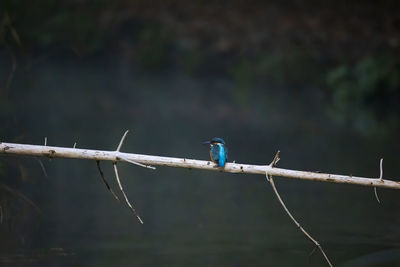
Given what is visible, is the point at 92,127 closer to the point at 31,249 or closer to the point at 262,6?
the point at 31,249

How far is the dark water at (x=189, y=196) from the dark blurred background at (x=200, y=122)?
3 cm

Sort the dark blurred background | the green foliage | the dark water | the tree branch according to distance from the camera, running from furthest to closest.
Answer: the green foliage
the dark blurred background
the dark water
the tree branch

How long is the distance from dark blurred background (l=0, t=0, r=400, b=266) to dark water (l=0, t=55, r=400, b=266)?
0.09 ft

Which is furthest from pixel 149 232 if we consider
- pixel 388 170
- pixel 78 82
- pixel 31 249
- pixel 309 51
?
pixel 309 51

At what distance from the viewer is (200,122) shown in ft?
41.5

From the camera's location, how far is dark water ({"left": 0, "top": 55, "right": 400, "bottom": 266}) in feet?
16.7

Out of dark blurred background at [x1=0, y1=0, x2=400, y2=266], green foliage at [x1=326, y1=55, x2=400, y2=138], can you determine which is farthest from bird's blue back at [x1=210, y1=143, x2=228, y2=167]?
green foliage at [x1=326, y1=55, x2=400, y2=138]

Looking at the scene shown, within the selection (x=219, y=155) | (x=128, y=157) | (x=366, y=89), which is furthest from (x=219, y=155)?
(x=366, y=89)

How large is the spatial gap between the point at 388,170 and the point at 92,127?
566 cm

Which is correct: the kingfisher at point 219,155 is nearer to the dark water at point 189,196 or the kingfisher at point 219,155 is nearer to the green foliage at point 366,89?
the dark water at point 189,196

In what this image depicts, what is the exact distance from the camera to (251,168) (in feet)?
12.8

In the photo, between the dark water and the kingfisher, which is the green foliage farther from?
the kingfisher

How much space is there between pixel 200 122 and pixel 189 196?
18.5 ft

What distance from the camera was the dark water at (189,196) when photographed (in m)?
5.09
